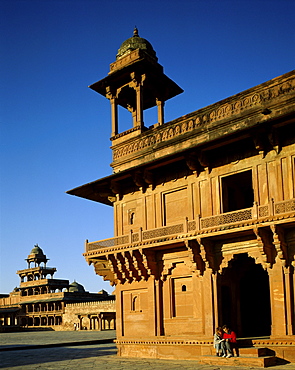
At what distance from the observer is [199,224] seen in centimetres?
1616

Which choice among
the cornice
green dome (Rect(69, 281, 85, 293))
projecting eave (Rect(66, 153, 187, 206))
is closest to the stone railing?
projecting eave (Rect(66, 153, 187, 206))

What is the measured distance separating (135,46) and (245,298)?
1209 centimetres

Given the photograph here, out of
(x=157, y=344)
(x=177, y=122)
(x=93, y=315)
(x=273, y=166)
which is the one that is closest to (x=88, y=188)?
(x=177, y=122)

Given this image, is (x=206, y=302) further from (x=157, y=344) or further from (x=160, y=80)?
→ (x=160, y=80)

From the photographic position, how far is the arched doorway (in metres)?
17.3

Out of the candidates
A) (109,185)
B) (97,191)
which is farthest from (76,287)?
(109,185)

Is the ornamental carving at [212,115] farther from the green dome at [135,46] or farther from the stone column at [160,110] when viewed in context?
the green dome at [135,46]

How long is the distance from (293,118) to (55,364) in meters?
11.5

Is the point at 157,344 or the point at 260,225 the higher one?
the point at 260,225

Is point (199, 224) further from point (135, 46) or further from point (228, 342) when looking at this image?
point (135, 46)

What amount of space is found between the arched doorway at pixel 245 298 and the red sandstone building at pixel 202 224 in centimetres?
4

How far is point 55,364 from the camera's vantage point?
16734mm

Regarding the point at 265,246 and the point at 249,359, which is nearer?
the point at 249,359

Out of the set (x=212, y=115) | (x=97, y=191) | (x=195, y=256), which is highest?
(x=212, y=115)
